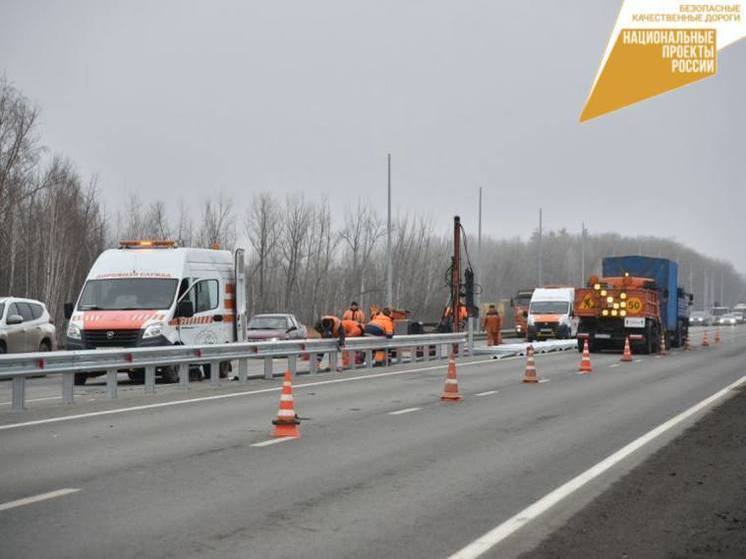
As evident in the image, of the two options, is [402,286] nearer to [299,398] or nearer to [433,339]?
[433,339]

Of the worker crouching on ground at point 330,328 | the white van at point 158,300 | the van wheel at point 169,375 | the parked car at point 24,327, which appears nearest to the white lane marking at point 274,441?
the white van at point 158,300

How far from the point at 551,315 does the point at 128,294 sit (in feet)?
104

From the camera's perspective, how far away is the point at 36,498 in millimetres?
8742

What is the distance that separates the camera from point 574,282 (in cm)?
14000

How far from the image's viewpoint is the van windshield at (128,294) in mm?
22844

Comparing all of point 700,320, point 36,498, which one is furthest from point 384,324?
point 700,320

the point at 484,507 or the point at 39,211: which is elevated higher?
the point at 39,211

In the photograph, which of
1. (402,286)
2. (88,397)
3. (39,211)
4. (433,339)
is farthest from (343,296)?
(88,397)

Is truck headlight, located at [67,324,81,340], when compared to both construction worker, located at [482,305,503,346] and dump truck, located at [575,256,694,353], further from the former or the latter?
construction worker, located at [482,305,503,346]

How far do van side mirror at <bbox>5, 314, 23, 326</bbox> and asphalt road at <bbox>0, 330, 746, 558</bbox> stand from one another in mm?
7685

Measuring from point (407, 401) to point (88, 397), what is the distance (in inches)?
Answer: 221

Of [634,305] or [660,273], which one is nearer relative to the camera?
[634,305]

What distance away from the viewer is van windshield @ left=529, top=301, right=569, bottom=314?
51.9 meters

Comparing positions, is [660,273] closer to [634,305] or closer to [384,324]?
[634,305]
